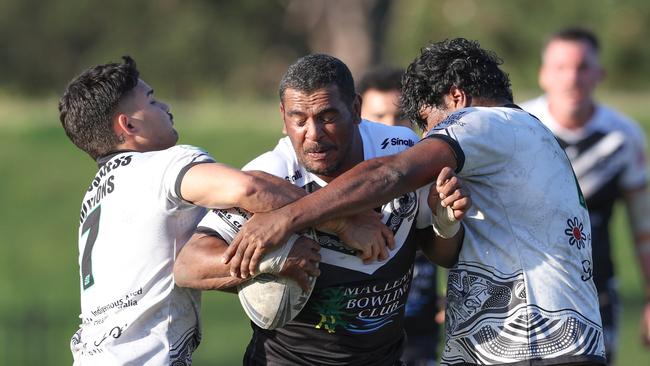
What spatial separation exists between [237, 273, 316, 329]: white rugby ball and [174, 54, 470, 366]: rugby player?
0.10 meters

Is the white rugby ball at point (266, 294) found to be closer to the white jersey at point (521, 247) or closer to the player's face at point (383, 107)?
the white jersey at point (521, 247)

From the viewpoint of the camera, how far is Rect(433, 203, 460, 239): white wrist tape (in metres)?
4.34

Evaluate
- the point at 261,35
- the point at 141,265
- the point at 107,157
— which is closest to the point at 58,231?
the point at 107,157

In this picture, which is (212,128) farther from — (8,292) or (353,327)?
(353,327)

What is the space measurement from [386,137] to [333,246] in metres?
0.59

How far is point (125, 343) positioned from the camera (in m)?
4.61

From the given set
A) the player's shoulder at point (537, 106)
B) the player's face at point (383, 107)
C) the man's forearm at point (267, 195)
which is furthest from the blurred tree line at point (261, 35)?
the man's forearm at point (267, 195)

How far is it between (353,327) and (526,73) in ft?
86.7

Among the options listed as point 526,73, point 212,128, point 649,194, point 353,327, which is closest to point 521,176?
point 353,327

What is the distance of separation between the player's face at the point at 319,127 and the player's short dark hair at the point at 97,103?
2.51 ft

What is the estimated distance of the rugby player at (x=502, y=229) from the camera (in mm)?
4254

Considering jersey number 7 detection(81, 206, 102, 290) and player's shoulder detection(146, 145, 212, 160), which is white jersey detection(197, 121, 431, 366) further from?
jersey number 7 detection(81, 206, 102, 290)

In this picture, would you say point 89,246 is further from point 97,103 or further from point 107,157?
point 97,103

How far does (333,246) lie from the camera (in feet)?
15.0
